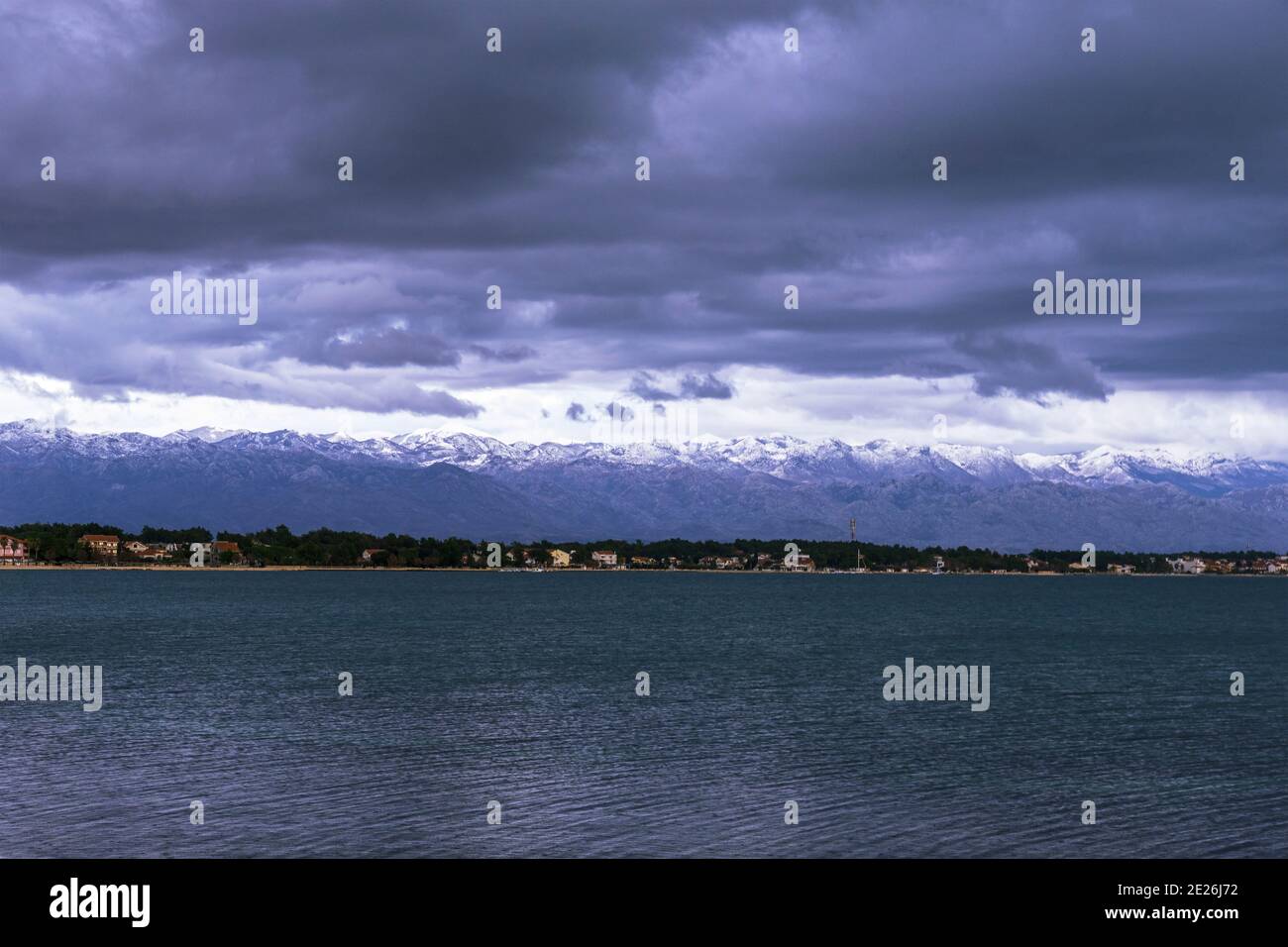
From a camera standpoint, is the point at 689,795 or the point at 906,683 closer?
the point at 689,795

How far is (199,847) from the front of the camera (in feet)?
149

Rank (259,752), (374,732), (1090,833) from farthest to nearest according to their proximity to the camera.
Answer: (374,732) → (259,752) → (1090,833)

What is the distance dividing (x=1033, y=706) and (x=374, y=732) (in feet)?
162

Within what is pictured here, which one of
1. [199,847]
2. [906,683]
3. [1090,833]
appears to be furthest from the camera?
[906,683]

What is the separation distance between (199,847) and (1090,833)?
3457 cm

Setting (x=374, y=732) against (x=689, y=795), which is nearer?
(x=689, y=795)

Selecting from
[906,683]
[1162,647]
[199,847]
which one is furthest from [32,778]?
[1162,647]

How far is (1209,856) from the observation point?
4616 centimetres
